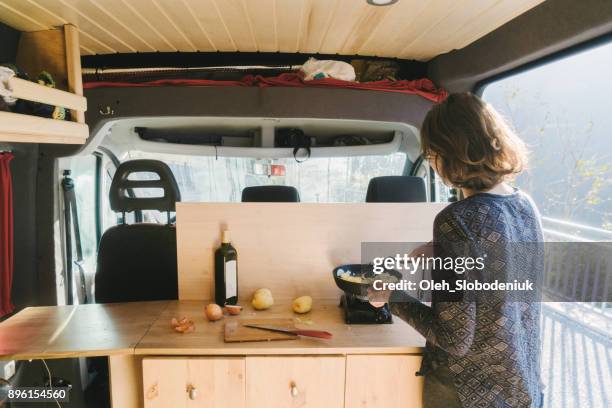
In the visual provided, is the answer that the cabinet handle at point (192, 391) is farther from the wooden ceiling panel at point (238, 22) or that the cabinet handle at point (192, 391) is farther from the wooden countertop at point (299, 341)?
the wooden ceiling panel at point (238, 22)

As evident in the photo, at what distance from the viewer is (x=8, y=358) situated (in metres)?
1.17

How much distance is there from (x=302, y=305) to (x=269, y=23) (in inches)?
64.1

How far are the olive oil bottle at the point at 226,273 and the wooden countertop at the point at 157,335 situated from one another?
0.09m

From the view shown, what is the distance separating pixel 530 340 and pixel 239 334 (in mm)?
964

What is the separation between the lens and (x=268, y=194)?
2.96 meters

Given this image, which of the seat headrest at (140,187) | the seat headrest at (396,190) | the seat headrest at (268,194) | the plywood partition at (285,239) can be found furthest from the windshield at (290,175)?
the plywood partition at (285,239)

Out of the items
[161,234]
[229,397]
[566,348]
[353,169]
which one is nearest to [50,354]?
[229,397]

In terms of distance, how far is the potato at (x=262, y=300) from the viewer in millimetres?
1532

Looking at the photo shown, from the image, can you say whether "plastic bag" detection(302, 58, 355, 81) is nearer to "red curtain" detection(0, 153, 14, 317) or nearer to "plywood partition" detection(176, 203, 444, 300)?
"plywood partition" detection(176, 203, 444, 300)

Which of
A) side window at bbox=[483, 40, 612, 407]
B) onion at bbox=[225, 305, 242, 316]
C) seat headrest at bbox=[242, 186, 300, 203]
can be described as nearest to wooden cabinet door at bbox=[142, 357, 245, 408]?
onion at bbox=[225, 305, 242, 316]

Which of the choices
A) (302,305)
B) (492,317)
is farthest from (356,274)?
(492,317)

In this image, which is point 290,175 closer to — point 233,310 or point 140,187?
point 140,187

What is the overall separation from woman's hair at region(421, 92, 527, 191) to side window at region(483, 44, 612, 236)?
108 centimetres

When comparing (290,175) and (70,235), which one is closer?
(70,235)
